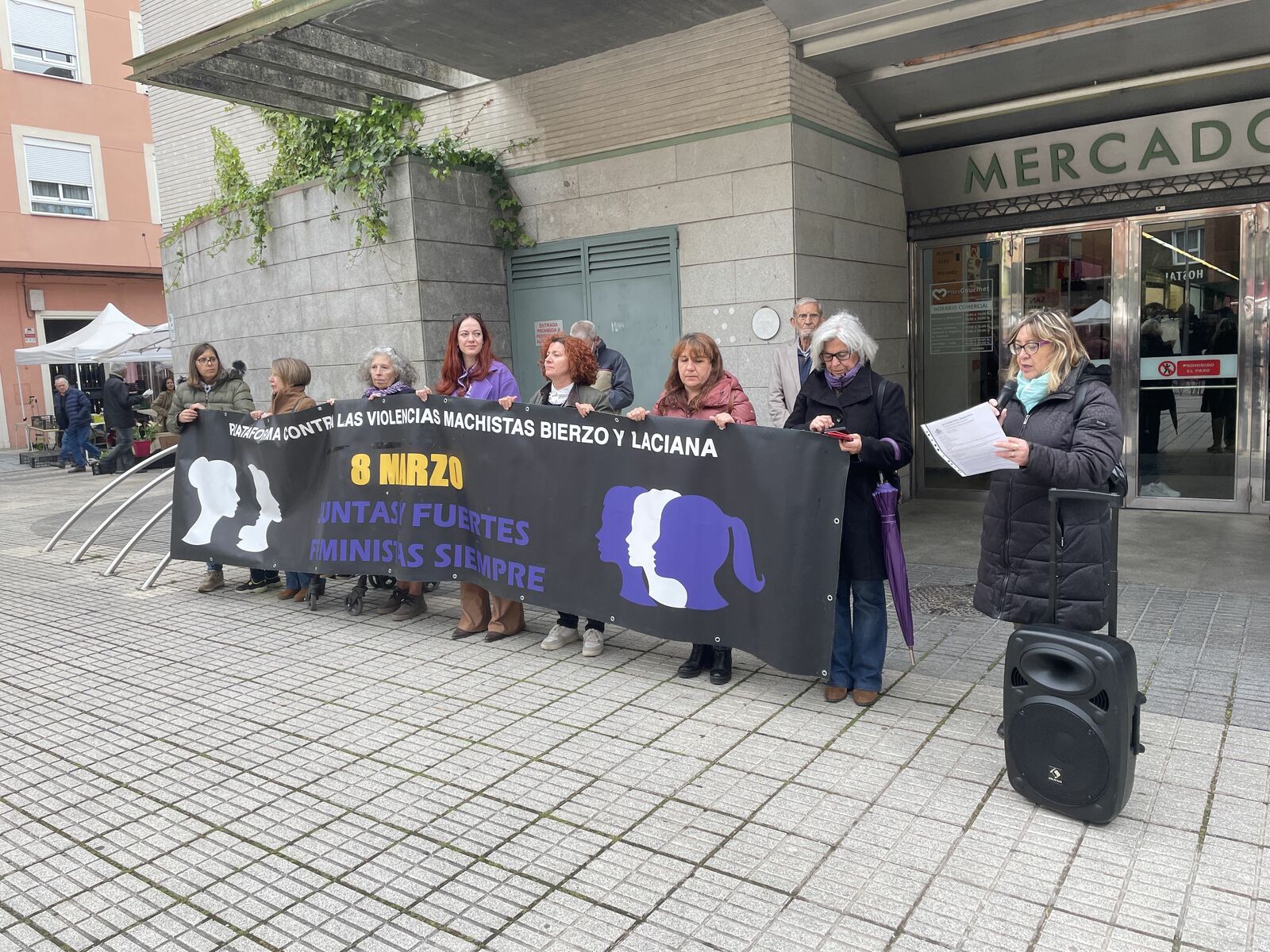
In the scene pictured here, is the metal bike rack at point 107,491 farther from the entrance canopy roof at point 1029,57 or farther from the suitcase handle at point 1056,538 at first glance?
the suitcase handle at point 1056,538

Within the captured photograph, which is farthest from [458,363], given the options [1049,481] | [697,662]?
[1049,481]

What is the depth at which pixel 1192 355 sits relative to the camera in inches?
Answer: 349

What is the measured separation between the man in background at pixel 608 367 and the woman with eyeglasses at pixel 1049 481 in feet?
8.80

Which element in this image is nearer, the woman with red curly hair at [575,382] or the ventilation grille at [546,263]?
the woman with red curly hair at [575,382]

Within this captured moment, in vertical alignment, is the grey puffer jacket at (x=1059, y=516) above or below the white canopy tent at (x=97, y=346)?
below

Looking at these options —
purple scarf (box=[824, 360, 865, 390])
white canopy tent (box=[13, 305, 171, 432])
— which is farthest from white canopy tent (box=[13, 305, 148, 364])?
purple scarf (box=[824, 360, 865, 390])

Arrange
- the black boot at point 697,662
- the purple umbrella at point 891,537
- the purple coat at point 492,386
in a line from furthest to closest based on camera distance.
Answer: the purple coat at point 492,386 < the black boot at point 697,662 < the purple umbrella at point 891,537

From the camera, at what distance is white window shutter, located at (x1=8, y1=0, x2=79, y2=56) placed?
2406 cm

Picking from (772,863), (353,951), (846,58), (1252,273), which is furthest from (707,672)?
(1252,273)

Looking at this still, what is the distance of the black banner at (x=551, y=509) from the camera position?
467cm

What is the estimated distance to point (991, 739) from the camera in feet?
13.8

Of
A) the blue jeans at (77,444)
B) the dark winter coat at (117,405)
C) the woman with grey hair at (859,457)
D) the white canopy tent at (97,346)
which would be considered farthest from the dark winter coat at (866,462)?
the blue jeans at (77,444)

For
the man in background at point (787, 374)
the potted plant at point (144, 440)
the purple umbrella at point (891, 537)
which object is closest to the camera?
the purple umbrella at point (891, 537)

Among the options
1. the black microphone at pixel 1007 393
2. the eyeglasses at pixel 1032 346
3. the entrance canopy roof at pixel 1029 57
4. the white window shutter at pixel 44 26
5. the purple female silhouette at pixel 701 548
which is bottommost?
the purple female silhouette at pixel 701 548
